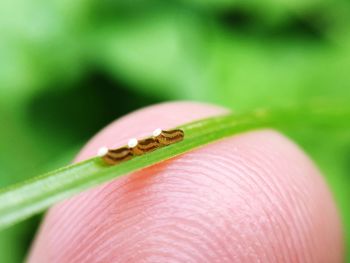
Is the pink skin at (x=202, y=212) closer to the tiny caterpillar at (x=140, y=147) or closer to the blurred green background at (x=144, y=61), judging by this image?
the tiny caterpillar at (x=140, y=147)

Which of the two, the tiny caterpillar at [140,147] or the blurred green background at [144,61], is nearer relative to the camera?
the tiny caterpillar at [140,147]

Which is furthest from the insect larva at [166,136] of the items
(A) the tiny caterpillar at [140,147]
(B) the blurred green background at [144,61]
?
(B) the blurred green background at [144,61]

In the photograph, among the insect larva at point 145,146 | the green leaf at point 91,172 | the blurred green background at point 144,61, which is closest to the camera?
the green leaf at point 91,172

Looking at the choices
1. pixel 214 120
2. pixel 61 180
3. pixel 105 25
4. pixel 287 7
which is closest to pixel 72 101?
pixel 105 25

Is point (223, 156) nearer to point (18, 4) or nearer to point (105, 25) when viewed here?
point (105, 25)

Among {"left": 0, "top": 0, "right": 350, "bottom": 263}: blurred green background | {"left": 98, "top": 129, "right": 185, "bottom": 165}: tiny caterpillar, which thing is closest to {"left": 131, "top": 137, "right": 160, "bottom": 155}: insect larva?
{"left": 98, "top": 129, "right": 185, "bottom": 165}: tiny caterpillar

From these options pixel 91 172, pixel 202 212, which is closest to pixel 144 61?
pixel 202 212

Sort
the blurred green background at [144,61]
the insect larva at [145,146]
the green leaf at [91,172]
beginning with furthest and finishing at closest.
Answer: the blurred green background at [144,61] → the insect larva at [145,146] → the green leaf at [91,172]

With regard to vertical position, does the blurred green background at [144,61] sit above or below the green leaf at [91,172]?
above
